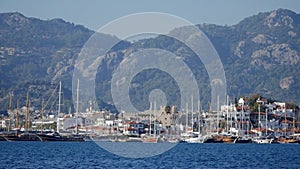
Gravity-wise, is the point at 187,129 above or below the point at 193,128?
below

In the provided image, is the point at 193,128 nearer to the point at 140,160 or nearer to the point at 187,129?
the point at 187,129

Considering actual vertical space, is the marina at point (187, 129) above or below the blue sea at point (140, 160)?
above

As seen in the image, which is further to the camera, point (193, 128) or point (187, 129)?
point (193, 128)

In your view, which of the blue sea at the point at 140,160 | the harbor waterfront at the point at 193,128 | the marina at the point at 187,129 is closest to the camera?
the blue sea at the point at 140,160

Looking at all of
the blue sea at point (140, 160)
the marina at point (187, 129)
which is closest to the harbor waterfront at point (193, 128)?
the marina at point (187, 129)

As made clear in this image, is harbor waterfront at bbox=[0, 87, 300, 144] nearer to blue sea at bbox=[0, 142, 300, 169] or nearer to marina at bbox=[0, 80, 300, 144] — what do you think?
marina at bbox=[0, 80, 300, 144]

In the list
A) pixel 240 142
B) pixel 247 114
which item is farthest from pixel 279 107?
pixel 240 142

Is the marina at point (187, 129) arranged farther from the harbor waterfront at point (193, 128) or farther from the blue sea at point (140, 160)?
the blue sea at point (140, 160)

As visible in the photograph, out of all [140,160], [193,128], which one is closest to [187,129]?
[193,128]

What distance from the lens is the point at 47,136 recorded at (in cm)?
13325

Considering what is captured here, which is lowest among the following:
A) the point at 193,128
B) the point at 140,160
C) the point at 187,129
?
the point at 140,160

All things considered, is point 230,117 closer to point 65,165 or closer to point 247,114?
point 247,114

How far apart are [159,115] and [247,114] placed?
32.5m

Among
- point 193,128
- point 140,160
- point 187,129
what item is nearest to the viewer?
point 140,160
